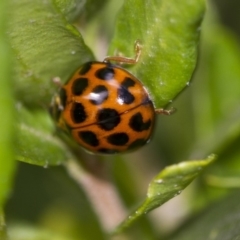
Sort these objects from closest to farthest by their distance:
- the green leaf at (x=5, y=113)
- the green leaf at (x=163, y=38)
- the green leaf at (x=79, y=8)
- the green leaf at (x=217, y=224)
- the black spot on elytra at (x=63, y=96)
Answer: the green leaf at (x=5, y=113)
the green leaf at (x=163, y=38)
the green leaf at (x=79, y=8)
the green leaf at (x=217, y=224)
the black spot on elytra at (x=63, y=96)

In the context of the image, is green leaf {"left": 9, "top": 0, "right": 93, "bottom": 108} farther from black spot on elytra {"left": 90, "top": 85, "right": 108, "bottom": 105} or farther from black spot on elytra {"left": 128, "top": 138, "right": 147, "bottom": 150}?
black spot on elytra {"left": 128, "top": 138, "right": 147, "bottom": 150}

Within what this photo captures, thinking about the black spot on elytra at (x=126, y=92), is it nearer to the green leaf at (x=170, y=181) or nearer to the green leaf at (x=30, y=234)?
the green leaf at (x=170, y=181)

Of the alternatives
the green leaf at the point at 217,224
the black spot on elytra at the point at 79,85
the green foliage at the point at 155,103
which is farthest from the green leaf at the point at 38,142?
the green leaf at the point at 217,224

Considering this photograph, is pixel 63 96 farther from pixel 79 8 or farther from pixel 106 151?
pixel 79 8

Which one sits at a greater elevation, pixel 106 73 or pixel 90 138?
pixel 106 73

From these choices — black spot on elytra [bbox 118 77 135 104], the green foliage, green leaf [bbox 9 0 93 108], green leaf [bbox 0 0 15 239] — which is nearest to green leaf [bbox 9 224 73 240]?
the green foliage

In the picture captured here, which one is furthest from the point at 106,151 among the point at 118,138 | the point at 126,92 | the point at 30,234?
the point at 30,234

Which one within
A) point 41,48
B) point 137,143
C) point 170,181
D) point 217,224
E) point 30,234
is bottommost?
point 30,234

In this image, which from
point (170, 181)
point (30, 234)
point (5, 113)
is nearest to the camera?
point (5, 113)
